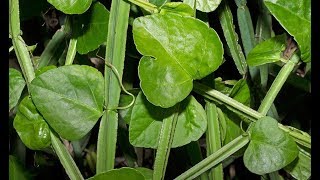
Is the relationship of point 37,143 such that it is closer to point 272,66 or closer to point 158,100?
point 158,100

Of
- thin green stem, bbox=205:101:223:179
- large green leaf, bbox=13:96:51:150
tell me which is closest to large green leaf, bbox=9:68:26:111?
large green leaf, bbox=13:96:51:150

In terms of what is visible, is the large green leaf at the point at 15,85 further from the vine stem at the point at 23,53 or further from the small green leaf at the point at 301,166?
the small green leaf at the point at 301,166

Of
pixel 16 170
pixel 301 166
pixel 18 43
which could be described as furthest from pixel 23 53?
pixel 301 166

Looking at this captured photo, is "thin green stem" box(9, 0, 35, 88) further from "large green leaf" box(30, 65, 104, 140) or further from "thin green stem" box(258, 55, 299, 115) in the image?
"thin green stem" box(258, 55, 299, 115)

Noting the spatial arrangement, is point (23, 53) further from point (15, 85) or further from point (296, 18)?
point (296, 18)

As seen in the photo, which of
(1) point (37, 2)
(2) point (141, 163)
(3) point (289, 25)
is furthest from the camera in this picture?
(2) point (141, 163)

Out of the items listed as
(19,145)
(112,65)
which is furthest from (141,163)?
(112,65)

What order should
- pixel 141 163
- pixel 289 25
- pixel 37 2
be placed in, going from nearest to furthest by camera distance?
pixel 289 25 < pixel 37 2 < pixel 141 163
